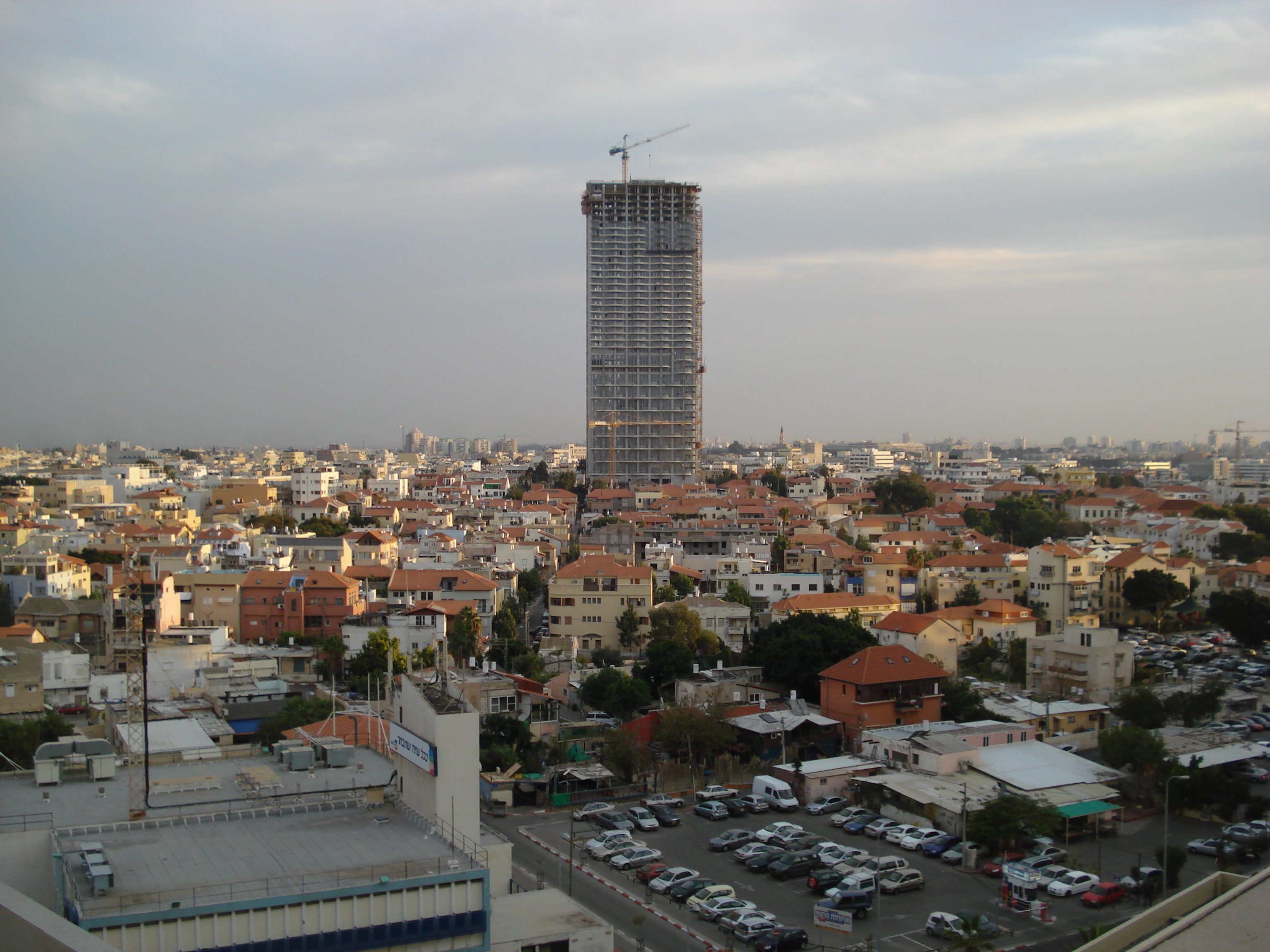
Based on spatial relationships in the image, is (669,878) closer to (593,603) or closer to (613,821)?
(613,821)

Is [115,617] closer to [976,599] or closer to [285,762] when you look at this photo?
[285,762]

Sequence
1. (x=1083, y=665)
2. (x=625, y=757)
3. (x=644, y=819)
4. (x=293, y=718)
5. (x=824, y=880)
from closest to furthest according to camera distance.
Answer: (x=824, y=880)
(x=644, y=819)
(x=625, y=757)
(x=293, y=718)
(x=1083, y=665)

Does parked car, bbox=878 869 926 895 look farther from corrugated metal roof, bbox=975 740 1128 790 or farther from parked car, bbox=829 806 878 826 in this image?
corrugated metal roof, bbox=975 740 1128 790

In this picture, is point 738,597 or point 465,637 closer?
point 465,637

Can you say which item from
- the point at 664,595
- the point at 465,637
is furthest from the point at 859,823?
the point at 664,595

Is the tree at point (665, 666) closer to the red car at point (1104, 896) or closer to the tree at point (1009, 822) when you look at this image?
the tree at point (1009, 822)

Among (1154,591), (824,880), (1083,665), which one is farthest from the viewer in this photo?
(1154,591)

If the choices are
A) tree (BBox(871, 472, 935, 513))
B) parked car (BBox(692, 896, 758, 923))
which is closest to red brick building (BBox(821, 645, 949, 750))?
parked car (BBox(692, 896, 758, 923))
